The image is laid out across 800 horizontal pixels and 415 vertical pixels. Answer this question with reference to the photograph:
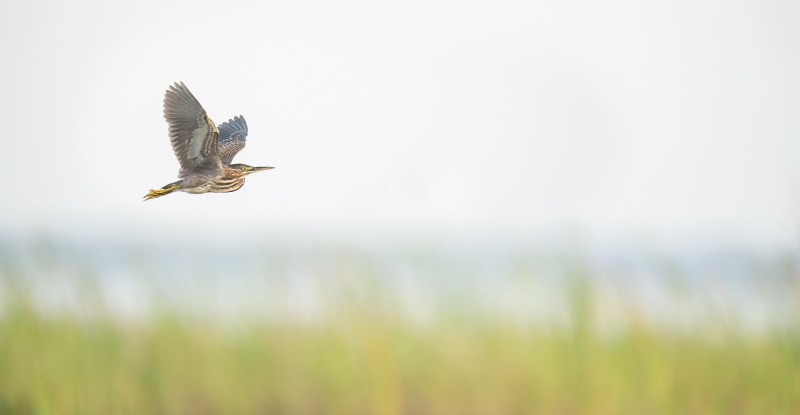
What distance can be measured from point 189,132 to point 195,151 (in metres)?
0.14

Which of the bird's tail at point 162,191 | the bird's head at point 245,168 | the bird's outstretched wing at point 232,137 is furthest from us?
the bird's outstretched wing at point 232,137

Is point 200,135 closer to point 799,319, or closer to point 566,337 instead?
point 566,337

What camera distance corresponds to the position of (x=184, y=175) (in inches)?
148

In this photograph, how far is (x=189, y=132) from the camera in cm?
380

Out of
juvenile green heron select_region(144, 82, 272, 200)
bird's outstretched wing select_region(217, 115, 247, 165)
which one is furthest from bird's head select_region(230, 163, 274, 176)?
bird's outstretched wing select_region(217, 115, 247, 165)

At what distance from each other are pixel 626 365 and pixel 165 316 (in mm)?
2261

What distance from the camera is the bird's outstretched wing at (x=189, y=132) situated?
366cm

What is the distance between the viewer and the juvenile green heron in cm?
363

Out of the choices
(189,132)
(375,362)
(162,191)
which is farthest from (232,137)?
(375,362)

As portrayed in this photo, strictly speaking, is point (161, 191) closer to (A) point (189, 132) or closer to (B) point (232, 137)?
(A) point (189, 132)

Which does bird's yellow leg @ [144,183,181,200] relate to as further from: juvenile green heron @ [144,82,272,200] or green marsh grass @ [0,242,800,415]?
green marsh grass @ [0,242,800,415]

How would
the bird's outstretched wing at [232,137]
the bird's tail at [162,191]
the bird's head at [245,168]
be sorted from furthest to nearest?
the bird's outstretched wing at [232,137] < the bird's head at [245,168] < the bird's tail at [162,191]

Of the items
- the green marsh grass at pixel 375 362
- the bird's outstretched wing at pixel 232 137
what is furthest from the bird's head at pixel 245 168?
the green marsh grass at pixel 375 362

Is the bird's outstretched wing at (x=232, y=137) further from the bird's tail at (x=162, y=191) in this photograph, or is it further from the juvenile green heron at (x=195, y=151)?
the bird's tail at (x=162, y=191)
